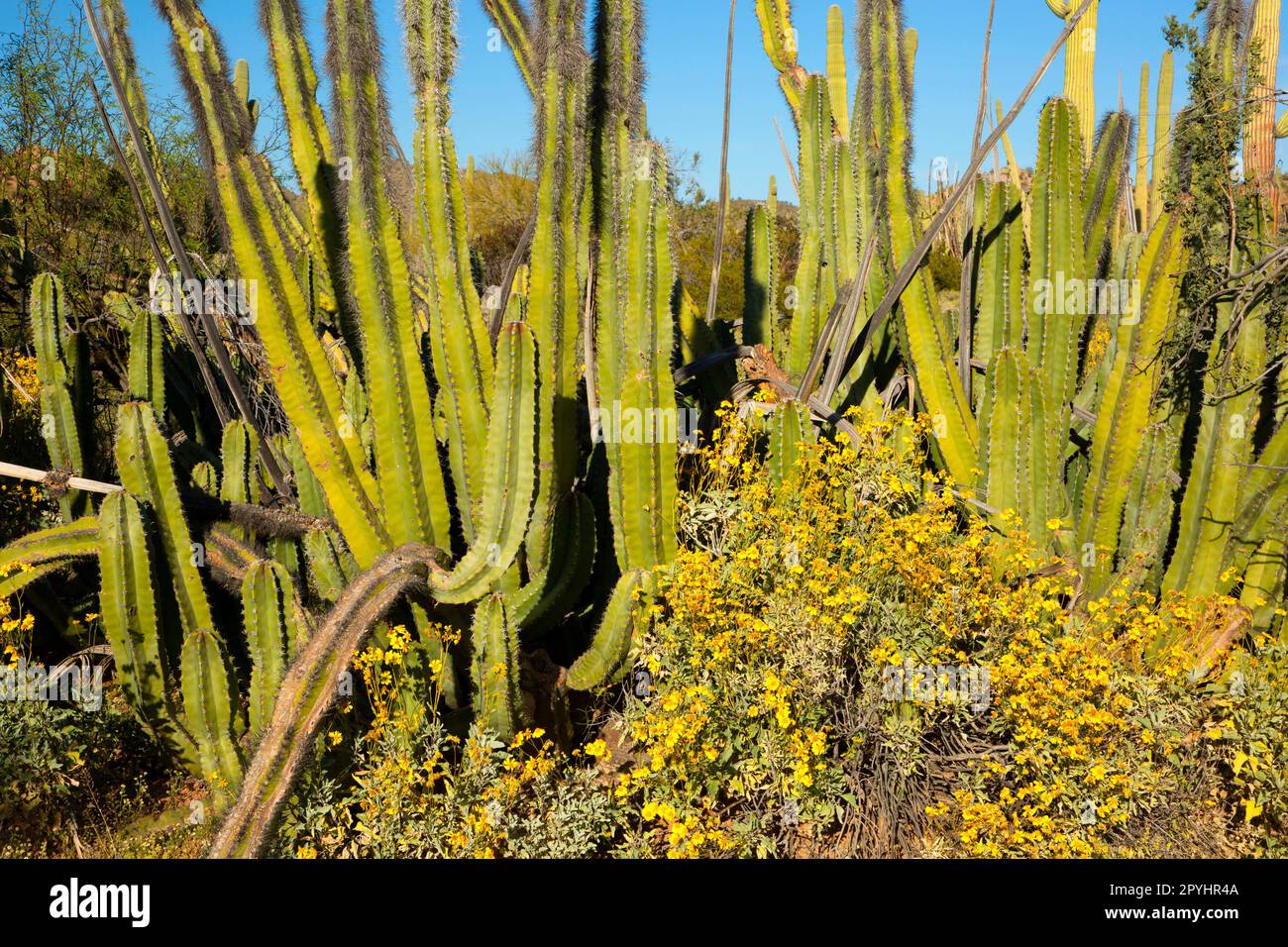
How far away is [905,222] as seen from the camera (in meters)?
4.73

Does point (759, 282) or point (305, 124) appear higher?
point (305, 124)

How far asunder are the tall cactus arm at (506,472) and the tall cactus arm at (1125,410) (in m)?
2.65

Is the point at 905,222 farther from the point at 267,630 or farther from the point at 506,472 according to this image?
the point at 267,630

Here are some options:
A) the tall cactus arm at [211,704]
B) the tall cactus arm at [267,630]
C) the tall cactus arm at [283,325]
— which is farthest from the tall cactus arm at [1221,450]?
the tall cactus arm at [211,704]

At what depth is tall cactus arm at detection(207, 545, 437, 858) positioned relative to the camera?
2.93 metres

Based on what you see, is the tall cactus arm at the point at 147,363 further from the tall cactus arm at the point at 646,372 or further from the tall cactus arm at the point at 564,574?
the tall cactus arm at the point at 646,372

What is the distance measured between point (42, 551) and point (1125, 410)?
4.75 metres

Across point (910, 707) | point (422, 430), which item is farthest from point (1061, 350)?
point (422, 430)

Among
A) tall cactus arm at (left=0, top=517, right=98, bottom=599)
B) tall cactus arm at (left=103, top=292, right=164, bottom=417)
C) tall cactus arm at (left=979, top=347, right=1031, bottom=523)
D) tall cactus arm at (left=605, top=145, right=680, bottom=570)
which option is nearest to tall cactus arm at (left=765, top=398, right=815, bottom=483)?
tall cactus arm at (left=605, top=145, right=680, bottom=570)

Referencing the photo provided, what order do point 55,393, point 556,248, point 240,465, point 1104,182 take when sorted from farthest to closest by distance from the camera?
point 1104,182, point 55,393, point 240,465, point 556,248

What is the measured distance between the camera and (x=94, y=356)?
679cm

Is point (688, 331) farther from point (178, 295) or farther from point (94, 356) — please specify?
point (94, 356)

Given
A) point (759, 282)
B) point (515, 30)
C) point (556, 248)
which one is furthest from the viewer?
point (759, 282)

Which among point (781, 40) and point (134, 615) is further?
point (781, 40)
